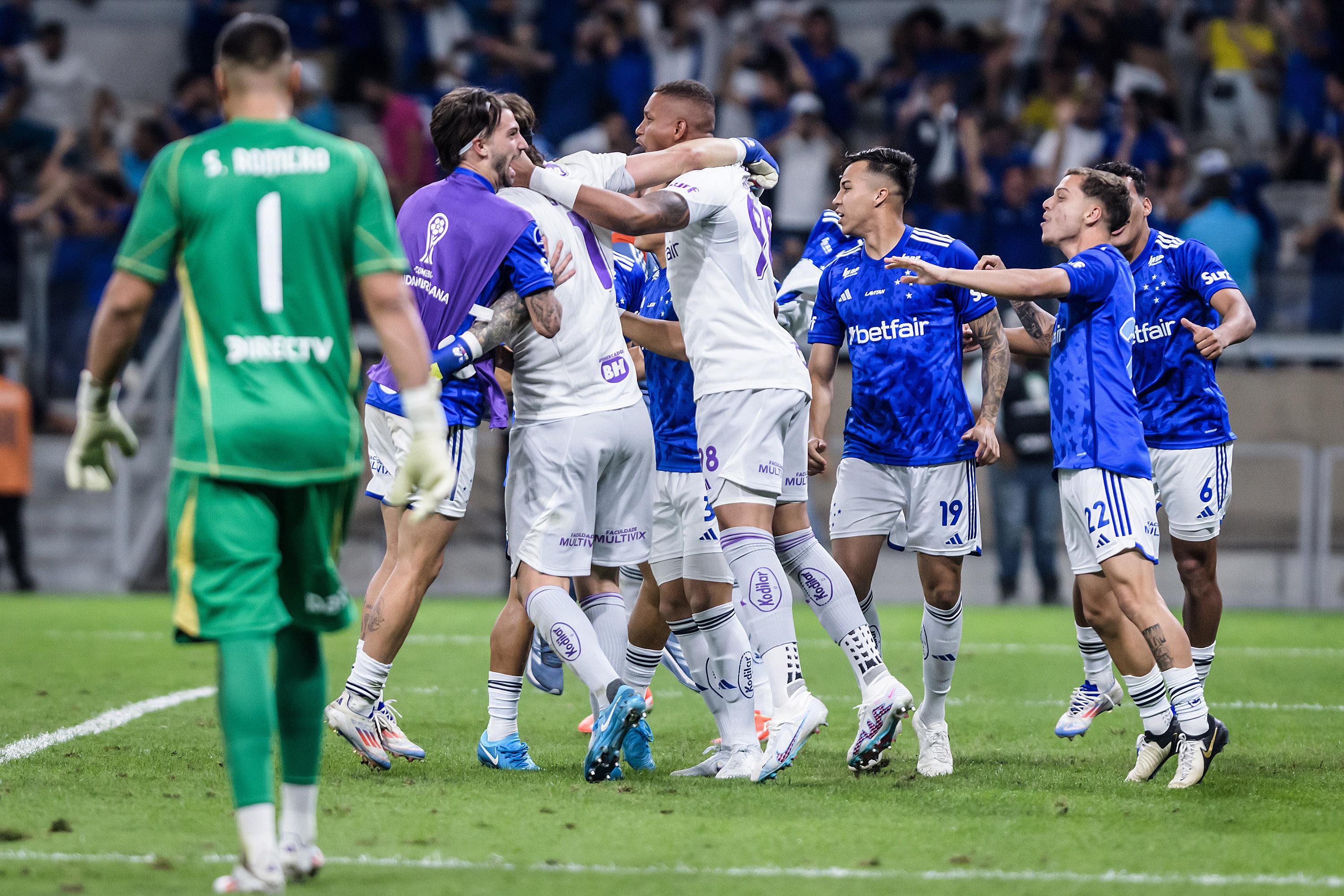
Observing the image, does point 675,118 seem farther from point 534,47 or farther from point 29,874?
point 534,47

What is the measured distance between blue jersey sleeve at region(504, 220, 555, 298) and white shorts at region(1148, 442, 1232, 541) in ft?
10.2

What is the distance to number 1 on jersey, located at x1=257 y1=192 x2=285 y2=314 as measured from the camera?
13.1ft

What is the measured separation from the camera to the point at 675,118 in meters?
6.14

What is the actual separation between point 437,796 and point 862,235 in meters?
3.02

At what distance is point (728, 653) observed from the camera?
6031 millimetres

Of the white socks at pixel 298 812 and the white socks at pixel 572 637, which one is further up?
the white socks at pixel 572 637

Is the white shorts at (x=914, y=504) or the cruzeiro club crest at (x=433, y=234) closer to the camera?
the cruzeiro club crest at (x=433, y=234)

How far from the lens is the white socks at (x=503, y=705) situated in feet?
19.9

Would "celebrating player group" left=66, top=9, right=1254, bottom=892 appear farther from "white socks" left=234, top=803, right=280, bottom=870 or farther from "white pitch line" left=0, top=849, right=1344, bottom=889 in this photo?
"white pitch line" left=0, top=849, right=1344, bottom=889

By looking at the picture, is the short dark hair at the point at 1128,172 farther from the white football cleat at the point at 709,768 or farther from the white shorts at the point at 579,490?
the white football cleat at the point at 709,768

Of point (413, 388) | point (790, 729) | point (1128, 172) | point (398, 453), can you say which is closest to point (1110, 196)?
point (1128, 172)

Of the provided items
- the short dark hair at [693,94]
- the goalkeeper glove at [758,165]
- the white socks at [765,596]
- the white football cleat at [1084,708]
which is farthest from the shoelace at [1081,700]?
the short dark hair at [693,94]

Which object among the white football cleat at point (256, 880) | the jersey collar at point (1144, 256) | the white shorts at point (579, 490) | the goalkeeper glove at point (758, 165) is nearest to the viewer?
the white football cleat at point (256, 880)

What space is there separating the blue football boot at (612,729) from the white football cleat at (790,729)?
0.56 metres
